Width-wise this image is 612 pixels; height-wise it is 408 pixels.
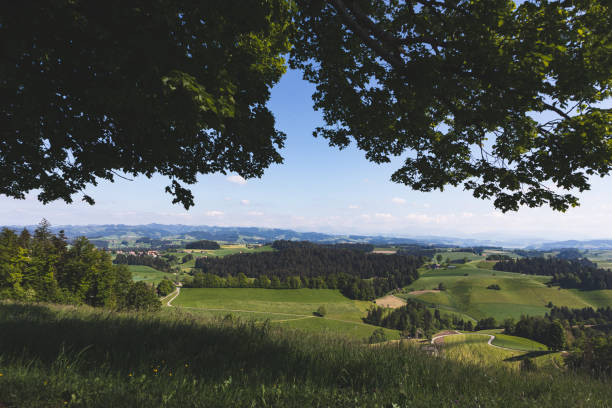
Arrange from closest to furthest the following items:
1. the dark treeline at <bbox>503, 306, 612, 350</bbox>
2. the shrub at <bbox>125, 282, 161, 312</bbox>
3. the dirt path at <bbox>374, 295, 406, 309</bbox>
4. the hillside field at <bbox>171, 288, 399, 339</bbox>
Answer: the shrub at <bbox>125, 282, 161, 312</bbox> → the dark treeline at <bbox>503, 306, 612, 350</bbox> → the hillside field at <bbox>171, 288, 399, 339</bbox> → the dirt path at <bbox>374, 295, 406, 309</bbox>

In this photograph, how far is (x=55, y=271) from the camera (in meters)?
40.4

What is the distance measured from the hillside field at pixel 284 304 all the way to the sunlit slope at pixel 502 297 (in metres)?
43.9

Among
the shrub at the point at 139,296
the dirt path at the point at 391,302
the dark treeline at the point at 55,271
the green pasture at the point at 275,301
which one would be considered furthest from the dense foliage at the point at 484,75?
the dirt path at the point at 391,302

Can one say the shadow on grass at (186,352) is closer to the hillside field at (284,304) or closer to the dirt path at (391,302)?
the hillside field at (284,304)

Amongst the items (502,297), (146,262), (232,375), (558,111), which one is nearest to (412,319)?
(502,297)

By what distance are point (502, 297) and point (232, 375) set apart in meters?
168

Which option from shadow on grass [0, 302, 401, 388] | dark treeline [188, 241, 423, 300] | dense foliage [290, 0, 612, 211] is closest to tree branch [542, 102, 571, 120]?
dense foliage [290, 0, 612, 211]

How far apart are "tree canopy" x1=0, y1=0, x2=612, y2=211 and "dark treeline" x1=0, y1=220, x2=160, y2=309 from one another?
32.1 metres

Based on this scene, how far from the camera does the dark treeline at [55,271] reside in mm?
34094

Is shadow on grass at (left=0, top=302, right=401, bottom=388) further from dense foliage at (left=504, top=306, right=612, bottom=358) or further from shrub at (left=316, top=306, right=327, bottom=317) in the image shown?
shrub at (left=316, top=306, right=327, bottom=317)

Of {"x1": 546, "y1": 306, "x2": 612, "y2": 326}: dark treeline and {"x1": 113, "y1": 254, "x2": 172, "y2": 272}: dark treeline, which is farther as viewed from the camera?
{"x1": 113, "y1": 254, "x2": 172, "y2": 272}: dark treeline

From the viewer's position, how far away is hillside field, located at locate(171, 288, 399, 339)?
9044 centimetres

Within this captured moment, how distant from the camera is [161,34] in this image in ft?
14.2

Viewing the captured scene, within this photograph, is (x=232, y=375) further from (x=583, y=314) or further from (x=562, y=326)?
(x=583, y=314)
